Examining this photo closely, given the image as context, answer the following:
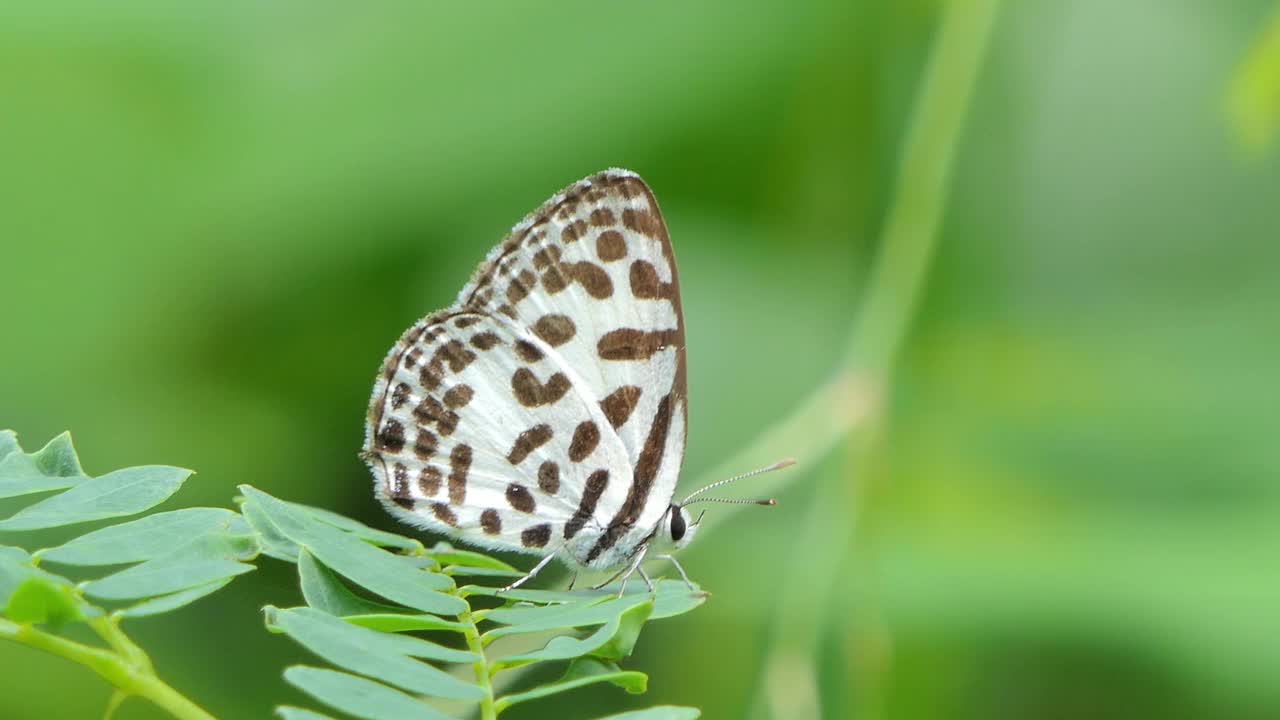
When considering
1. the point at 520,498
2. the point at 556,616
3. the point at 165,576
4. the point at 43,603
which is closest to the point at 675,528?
the point at 520,498

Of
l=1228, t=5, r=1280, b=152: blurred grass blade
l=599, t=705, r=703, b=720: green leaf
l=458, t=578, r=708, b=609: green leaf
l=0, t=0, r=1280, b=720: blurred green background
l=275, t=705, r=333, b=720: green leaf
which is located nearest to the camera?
l=275, t=705, r=333, b=720: green leaf

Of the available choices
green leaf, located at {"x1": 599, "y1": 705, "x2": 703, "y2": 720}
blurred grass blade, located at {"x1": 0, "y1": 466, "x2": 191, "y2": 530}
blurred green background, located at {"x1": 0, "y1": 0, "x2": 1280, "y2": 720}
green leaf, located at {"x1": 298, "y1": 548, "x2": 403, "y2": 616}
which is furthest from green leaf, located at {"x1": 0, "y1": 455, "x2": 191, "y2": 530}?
blurred green background, located at {"x1": 0, "y1": 0, "x2": 1280, "y2": 720}

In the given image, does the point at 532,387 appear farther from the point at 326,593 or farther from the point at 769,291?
the point at 769,291

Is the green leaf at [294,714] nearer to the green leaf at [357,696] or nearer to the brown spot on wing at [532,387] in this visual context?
the green leaf at [357,696]

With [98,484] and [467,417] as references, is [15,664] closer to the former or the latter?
[467,417]

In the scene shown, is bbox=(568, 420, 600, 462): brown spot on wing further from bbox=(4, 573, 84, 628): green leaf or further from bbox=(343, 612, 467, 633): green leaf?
bbox=(4, 573, 84, 628): green leaf

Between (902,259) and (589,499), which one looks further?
(902,259)
